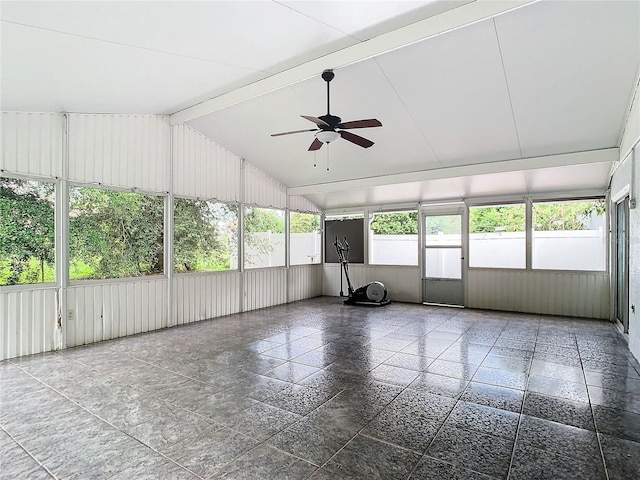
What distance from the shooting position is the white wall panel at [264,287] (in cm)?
752

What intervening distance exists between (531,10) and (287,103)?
10.2 ft

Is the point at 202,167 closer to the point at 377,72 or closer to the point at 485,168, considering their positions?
the point at 377,72

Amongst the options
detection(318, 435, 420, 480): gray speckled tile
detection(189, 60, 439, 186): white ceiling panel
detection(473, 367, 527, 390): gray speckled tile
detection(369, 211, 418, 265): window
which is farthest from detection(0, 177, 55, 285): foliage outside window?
detection(369, 211, 418, 265): window

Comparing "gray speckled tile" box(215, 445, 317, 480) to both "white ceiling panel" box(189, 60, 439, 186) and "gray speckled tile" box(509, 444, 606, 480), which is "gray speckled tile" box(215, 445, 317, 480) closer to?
"gray speckled tile" box(509, 444, 606, 480)

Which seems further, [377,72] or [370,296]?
[370,296]

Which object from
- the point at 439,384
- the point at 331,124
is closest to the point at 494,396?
the point at 439,384

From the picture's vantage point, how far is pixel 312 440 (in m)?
2.51

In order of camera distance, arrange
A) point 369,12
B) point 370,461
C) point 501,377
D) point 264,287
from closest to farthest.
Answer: point 370,461, point 369,12, point 501,377, point 264,287

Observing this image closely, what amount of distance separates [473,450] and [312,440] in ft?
3.61

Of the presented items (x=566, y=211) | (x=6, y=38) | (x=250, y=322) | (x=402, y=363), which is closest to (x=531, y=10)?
(x=402, y=363)

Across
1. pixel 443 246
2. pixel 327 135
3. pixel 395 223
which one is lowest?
pixel 443 246

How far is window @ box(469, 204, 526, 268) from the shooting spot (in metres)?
7.35

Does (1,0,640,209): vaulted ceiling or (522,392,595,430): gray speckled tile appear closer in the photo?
(522,392,595,430): gray speckled tile

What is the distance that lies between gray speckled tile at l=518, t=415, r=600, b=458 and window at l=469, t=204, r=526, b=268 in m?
5.29
